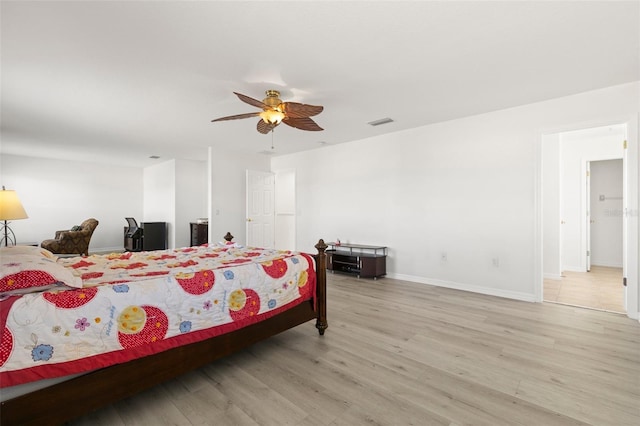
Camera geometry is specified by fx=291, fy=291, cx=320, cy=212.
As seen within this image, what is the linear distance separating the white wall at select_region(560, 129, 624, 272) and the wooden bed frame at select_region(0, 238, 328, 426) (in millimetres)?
6341

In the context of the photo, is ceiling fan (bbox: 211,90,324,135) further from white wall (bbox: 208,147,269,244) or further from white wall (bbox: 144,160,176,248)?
white wall (bbox: 144,160,176,248)

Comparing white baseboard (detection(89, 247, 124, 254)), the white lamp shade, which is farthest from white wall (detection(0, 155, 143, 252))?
the white lamp shade

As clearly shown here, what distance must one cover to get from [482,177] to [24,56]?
530cm

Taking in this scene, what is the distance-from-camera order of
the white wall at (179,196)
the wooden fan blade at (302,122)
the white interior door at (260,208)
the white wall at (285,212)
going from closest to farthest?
the wooden fan blade at (302,122) → the white interior door at (260,208) → the white wall at (179,196) → the white wall at (285,212)

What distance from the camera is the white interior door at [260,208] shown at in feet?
21.8

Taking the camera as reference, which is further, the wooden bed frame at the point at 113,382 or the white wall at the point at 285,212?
the white wall at the point at 285,212

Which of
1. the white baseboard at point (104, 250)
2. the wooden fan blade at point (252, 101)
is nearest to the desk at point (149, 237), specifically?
the white baseboard at point (104, 250)

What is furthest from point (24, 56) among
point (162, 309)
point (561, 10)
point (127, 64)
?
point (561, 10)

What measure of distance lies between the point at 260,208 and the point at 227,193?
2.76 ft

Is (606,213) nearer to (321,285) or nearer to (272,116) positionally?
(321,285)

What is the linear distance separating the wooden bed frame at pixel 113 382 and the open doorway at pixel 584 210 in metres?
4.74

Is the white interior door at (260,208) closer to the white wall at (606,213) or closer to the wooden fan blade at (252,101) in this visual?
the wooden fan blade at (252,101)

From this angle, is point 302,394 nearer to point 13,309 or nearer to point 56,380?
point 56,380

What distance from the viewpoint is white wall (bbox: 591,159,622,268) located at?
591 cm
